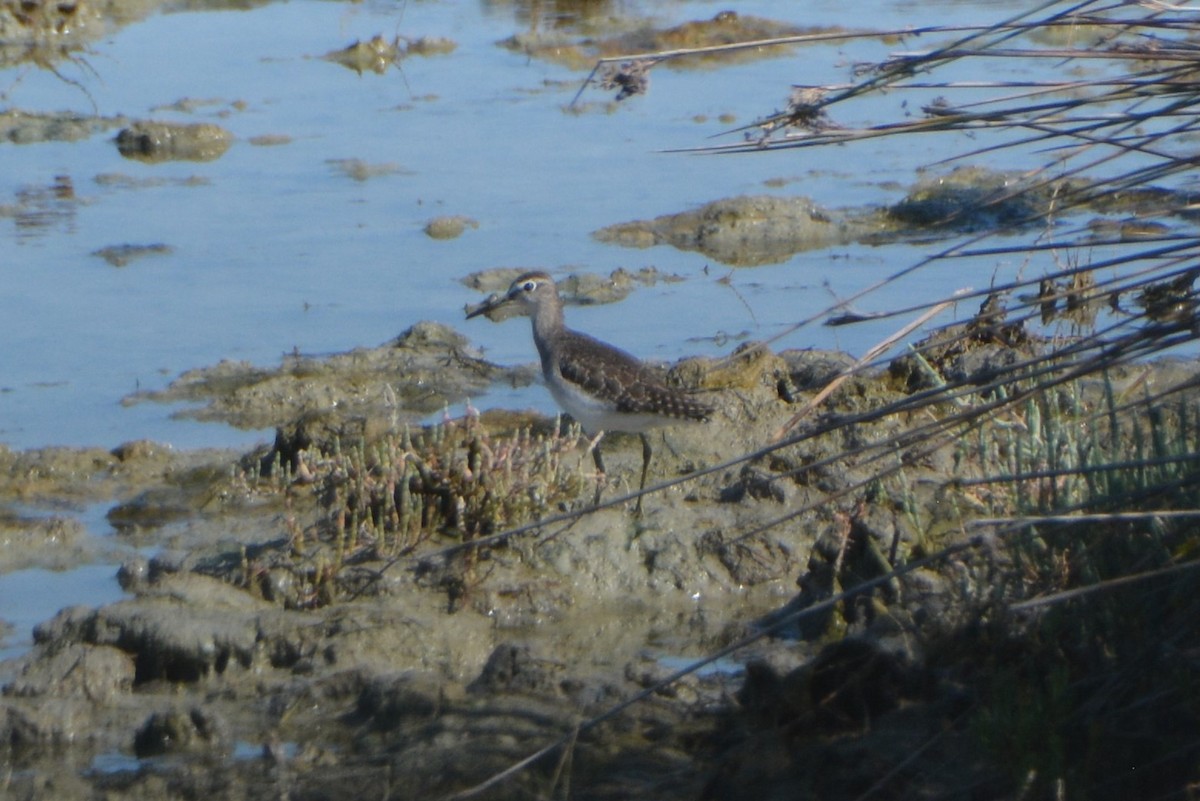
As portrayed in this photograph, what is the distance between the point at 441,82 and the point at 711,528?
442 inches

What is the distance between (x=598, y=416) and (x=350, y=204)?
5851 millimetres

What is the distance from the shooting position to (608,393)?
7.39m

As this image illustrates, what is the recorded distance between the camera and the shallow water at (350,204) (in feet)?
32.2

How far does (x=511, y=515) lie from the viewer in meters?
6.66

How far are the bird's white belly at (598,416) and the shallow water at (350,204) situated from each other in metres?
0.92

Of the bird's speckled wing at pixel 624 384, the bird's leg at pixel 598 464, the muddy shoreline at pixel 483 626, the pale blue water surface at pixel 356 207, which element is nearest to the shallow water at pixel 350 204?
the pale blue water surface at pixel 356 207

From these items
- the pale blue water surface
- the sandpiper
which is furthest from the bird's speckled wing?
the pale blue water surface

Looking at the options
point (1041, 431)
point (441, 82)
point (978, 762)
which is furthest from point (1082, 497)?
point (441, 82)

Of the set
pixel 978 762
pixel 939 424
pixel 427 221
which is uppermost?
pixel 939 424

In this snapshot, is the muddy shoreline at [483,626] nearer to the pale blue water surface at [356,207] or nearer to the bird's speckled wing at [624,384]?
the bird's speckled wing at [624,384]

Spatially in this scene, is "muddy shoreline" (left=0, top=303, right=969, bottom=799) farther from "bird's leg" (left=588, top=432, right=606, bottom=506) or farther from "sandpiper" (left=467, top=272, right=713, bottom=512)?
"sandpiper" (left=467, top=272, right=713, bottom=512)

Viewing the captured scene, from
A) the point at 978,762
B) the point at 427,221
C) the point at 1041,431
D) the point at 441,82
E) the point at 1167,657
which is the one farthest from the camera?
the point at 441,82

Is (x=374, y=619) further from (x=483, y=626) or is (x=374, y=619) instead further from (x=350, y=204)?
(x=350, y=204)

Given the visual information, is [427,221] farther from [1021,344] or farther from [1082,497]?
[1082,497]
